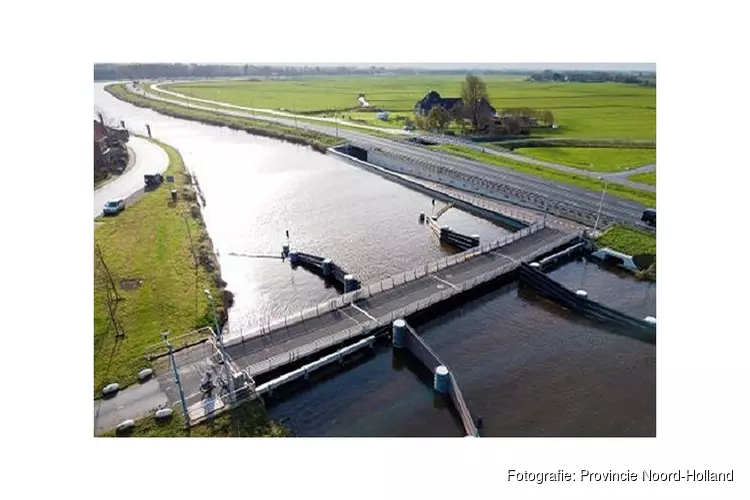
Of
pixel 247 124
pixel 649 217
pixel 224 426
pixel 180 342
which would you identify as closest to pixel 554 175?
pixel 649 217

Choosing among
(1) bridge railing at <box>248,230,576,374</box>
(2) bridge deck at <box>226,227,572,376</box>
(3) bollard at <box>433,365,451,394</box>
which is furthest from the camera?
(2) bridge deck at <box>226,227,572,376</box>

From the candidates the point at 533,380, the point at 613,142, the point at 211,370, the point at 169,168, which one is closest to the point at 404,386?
the point at 533,380

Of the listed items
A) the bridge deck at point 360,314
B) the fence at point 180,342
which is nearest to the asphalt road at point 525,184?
the bridge deck at point 360,314

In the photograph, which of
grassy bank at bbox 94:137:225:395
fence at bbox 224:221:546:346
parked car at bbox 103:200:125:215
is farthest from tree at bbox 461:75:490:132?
parked car at bbox 103:200:125:215

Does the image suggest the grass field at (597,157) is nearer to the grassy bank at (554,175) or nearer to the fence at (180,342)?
the grassy bank at (554,175)

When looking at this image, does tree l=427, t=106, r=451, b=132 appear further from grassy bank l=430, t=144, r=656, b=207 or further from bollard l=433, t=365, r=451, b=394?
bollard l=433, t=365, r=451, b=394

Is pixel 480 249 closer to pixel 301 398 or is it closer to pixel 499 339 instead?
pixel 499 339

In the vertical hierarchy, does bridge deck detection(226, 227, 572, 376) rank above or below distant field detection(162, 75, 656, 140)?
below
